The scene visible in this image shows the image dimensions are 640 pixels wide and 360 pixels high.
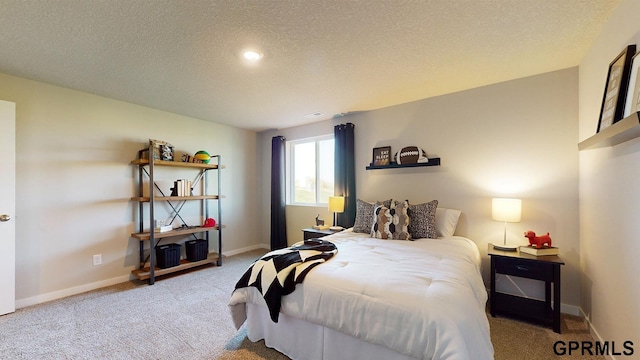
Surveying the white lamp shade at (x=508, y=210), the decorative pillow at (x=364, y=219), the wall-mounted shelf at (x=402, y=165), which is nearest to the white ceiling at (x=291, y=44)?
the wall-mounted shelf at (x=402, y=165)

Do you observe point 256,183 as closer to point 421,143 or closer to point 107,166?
point 107,166

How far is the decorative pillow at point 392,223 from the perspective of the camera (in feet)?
8.91

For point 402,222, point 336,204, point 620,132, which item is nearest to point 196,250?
point 336,204

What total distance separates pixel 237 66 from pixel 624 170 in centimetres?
293

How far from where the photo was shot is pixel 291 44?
2.00m

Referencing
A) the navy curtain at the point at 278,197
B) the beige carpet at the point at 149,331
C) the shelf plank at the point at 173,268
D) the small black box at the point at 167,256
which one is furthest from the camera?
the navy curtain at the point at 278,197

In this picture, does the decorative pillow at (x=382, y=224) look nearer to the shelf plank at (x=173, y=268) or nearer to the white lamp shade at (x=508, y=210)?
the white lamp shade at (x=508, y=210)

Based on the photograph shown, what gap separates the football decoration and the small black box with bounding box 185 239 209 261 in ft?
10.0

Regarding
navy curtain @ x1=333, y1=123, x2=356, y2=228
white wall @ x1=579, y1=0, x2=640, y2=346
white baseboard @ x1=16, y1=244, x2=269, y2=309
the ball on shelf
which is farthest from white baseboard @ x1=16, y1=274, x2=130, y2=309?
white wall @ x1=579, y1=0, x2=640, y2=346

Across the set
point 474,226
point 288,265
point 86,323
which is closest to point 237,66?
point 288,265

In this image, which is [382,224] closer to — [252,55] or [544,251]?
[544,251]

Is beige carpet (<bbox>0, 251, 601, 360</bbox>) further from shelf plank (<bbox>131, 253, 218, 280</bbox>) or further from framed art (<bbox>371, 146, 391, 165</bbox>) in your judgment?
framed art (<bbox>371, 146, 391, 165</bbox>)

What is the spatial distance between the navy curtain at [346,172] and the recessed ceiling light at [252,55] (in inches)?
75.3

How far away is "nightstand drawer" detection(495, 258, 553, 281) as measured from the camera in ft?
7.07
